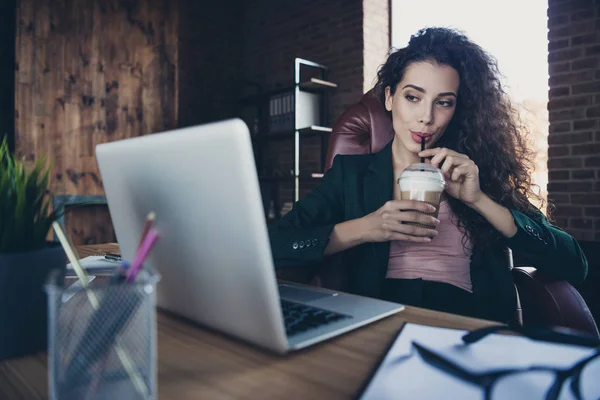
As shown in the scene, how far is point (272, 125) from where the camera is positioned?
4.14 m

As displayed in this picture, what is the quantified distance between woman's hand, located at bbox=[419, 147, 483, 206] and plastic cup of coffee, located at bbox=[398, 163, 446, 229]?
0.12 m

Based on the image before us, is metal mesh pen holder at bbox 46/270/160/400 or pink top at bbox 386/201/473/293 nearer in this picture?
metal mesh pen holder at bbox 46/270/160/400

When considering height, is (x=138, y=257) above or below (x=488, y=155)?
below

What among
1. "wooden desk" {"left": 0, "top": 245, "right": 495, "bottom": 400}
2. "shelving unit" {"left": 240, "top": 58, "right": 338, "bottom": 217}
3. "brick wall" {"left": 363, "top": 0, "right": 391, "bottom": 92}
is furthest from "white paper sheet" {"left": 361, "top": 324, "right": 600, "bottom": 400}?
"brick wall" {"left": 363, "top": 0, "right": 391, "bottom": 92}

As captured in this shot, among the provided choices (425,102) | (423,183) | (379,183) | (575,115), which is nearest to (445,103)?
(425,102)

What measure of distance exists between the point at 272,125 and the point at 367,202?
2.89 m

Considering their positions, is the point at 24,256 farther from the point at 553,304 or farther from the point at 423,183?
the point at 553,304

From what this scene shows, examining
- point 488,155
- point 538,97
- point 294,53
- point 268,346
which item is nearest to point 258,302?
point 268,346

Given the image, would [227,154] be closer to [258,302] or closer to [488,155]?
[258,302]

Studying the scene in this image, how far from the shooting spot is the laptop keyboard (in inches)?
25.1

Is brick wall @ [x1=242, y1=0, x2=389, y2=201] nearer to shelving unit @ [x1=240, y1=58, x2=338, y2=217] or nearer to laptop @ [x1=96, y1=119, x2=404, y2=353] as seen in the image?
shelving unit @ [x1=240, y1=58, x2=338, y2=217]

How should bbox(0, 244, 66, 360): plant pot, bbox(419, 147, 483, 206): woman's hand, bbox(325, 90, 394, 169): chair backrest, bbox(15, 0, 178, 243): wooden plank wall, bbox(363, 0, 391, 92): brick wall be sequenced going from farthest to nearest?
bbox(363, 0, 391, 92): brick wall, bbox(15, 0, 178, 243): wooden plank wall, bbox(325, 90, 394, 169): chair backrest, bbox(419, 147, 483, 206): woman's hand, bbox(0, 244, 66, 360): plant pot

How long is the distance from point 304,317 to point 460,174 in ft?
2.04

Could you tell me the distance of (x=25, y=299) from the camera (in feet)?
1.75
